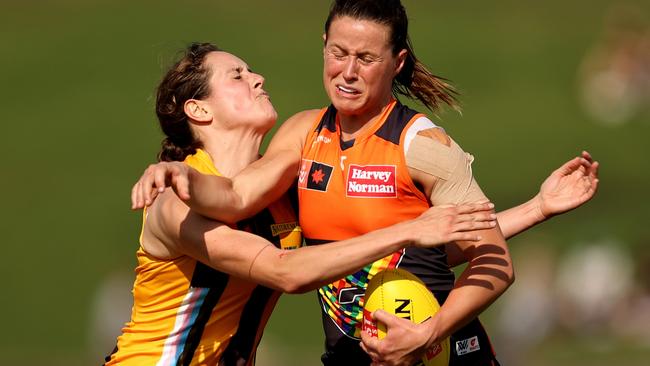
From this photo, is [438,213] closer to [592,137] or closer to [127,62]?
[592,137]

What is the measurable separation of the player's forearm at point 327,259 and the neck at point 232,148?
0.67 metres

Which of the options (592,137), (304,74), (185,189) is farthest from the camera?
(304,74)

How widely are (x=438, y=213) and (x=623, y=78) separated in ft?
43.5

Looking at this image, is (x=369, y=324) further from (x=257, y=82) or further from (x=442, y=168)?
(x=257, y=82)

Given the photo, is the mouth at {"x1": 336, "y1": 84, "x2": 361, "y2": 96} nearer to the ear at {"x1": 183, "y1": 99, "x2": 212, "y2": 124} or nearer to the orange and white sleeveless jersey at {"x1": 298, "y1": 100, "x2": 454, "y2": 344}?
the orange and white sleeveless jersey at {"x1": 298, "y1": 100, "x2": 454, "y2": 344}

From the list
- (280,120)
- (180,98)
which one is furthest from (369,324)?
(280,120)

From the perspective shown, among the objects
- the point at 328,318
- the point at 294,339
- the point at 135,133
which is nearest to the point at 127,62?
the point at 135,133

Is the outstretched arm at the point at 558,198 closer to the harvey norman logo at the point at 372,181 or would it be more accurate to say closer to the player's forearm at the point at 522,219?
the player's forearm at the point at 522,219

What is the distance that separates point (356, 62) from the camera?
5094mm

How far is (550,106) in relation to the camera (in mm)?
17641

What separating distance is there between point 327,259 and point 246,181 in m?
0.65

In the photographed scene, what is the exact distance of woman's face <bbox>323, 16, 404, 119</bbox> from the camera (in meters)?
5.08

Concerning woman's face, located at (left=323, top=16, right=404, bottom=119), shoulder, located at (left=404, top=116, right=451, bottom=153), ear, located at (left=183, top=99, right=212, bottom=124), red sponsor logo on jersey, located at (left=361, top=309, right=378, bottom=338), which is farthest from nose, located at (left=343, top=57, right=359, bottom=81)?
red sponsor logo on jersey, located at (left=361, top=309, right=378, bottom=338)

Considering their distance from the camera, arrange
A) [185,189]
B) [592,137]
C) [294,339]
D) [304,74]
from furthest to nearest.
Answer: [304,74], [592,137], [294,339], [185,189]
